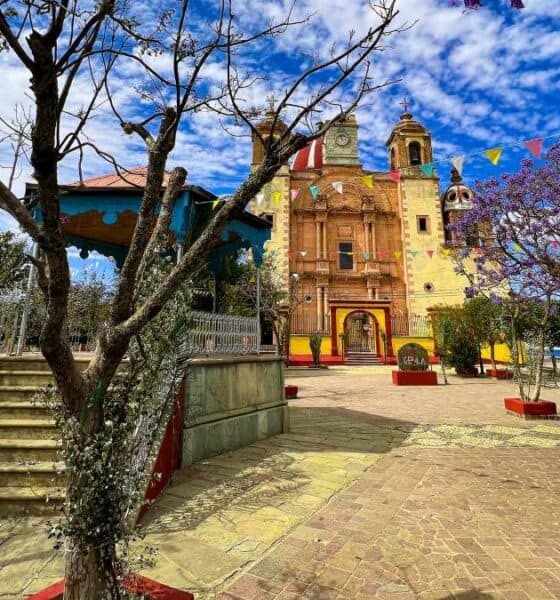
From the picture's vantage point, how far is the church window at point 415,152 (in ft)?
105

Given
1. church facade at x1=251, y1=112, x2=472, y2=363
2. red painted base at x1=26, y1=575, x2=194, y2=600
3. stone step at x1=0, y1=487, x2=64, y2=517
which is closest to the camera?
red painted base at x1=26, y1=575, x2=194, y2=600

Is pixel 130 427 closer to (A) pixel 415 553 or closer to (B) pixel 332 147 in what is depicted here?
(A) pixel 415 553

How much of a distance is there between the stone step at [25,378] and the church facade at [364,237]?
22.2 metres

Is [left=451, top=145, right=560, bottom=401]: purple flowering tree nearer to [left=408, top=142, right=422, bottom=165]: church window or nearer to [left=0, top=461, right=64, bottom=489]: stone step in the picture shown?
[left=0, top=461, right=64, bottom=489]: stone step

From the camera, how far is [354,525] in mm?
3182

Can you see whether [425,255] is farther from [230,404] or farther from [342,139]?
[230,404]

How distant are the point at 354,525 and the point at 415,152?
34.3 m

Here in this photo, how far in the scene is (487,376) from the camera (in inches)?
711

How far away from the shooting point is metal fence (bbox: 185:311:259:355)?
5.48 metres

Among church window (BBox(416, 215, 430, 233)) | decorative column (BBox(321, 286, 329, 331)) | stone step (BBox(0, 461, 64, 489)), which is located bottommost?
stone step (BBox(0, 461, 64, 489))

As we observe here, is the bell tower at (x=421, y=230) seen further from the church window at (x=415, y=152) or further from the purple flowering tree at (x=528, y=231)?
the purple flowering tree at (x=528, y=231)

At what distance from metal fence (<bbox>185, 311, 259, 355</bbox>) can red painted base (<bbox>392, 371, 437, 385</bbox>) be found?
9.40m

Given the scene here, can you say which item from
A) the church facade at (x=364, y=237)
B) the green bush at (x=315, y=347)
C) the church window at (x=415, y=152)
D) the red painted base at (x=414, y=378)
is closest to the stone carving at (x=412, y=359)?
the red painted base at (x=414, y=378)

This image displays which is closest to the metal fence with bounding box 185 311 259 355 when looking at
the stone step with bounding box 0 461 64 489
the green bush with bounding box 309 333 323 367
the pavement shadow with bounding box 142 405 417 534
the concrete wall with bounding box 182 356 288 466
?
the concrete wall with bounding box 182 356 288 466
